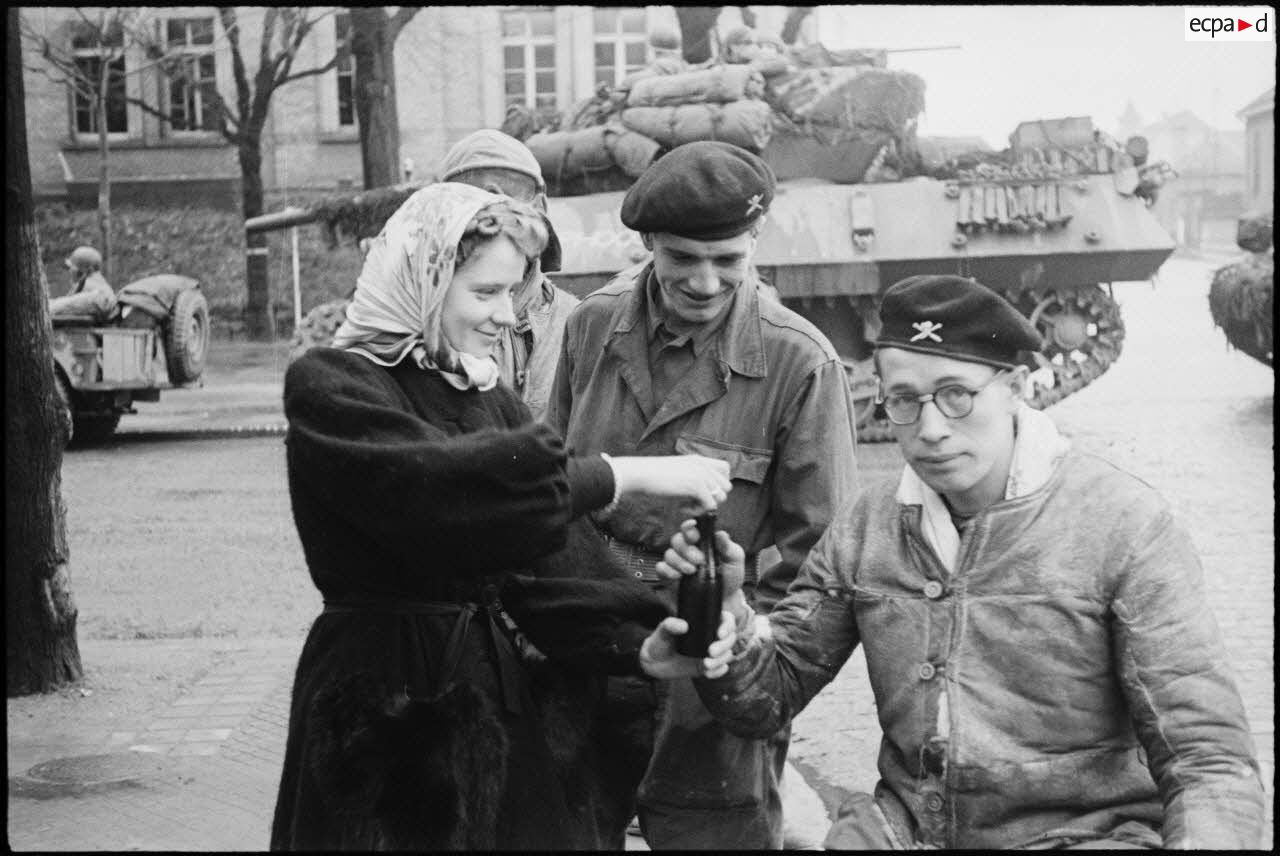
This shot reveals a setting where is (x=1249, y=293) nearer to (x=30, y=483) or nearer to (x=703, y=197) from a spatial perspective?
(x=30, y=483)

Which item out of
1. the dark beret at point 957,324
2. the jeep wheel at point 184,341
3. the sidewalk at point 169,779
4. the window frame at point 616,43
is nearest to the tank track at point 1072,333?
the jeep wheel at point 184,341

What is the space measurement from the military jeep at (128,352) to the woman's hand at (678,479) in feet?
48.8

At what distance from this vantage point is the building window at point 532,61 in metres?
34.6

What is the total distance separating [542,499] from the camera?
9.80ft

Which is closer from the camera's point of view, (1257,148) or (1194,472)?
(1194,472)

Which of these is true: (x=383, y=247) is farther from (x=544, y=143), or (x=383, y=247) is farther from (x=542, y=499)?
(x=544, y=143)

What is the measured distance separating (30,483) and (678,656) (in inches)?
191

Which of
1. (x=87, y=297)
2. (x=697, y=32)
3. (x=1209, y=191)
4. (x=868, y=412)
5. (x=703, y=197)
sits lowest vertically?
(x=868, y=412)

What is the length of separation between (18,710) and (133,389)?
11.6 metres

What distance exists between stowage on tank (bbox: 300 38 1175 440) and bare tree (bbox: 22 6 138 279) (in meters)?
14.3

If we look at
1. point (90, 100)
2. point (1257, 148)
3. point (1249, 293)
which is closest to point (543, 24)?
point (90, 100)

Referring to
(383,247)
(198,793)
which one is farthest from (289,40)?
(383,247)

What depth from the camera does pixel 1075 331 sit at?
17.8 meters

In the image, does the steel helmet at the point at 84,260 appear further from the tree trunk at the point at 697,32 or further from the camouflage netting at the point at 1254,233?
the camouflage netting at the point at 1254,233
